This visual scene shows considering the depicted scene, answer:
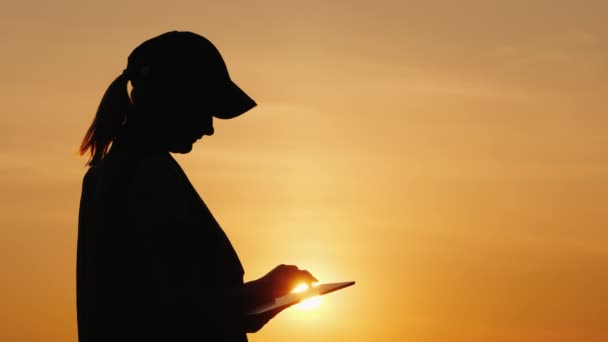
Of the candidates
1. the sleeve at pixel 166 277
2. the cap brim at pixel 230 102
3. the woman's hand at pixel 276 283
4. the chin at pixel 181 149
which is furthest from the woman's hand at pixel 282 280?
the cap brim at pixel 230 102

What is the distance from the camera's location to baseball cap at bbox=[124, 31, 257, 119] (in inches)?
433

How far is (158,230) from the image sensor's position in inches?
419

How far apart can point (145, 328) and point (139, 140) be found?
3.16 ft

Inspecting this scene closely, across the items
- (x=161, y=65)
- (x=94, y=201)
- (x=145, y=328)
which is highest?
(x=161, y=65)

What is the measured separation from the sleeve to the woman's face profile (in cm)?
29

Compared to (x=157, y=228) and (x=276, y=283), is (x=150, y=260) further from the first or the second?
(x=276, y=283)

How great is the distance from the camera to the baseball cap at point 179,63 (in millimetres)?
11000

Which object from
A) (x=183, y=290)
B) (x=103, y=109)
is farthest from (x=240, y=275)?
Result: (x=103, y=109)

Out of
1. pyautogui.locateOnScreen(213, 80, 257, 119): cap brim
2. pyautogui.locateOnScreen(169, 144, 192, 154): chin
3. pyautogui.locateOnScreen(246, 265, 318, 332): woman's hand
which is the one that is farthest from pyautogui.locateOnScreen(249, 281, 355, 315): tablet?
pyautogui.locateOnScreen(213, 80, 257, 119): cap brim

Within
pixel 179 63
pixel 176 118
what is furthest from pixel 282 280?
pixel 179 63

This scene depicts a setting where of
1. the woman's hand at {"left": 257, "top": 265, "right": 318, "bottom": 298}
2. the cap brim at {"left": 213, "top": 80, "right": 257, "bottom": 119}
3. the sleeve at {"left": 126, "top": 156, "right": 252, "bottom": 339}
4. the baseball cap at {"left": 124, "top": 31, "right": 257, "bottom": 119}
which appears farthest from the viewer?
the cap brim at {"left": 213, "top": 80, "right": 257, "bottom": 119}

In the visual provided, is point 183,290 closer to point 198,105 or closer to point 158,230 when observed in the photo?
point 158,230

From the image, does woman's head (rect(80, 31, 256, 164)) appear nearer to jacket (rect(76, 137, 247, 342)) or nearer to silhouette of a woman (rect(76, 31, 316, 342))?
silhouette of a woman (rect(76, 31, 316, 342))

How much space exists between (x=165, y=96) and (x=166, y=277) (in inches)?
38.5
